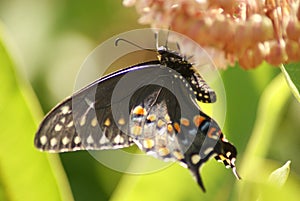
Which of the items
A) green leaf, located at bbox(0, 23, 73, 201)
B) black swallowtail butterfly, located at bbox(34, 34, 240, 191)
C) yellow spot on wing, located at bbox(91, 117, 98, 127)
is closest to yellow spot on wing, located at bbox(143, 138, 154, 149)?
black swallowtail butterfly, located at bbox(34, 34, 240, 191)

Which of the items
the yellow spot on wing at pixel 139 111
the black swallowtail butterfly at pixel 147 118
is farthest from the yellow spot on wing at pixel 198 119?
the yellow spot on wing at pixel 139 111

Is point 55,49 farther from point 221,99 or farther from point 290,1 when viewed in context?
point 290,1

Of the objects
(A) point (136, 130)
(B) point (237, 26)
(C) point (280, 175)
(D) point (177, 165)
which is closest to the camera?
(B) point (237, 26)

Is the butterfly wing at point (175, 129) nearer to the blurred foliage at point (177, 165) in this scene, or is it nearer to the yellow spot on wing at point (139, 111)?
the yellow spot on wing at point (139, 111)

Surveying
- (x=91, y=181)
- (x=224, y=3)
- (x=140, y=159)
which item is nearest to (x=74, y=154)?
(x=91, y=181)

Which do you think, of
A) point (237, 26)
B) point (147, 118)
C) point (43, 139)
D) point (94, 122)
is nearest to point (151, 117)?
point (147, 118)

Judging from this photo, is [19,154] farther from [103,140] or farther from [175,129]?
[175,129]
